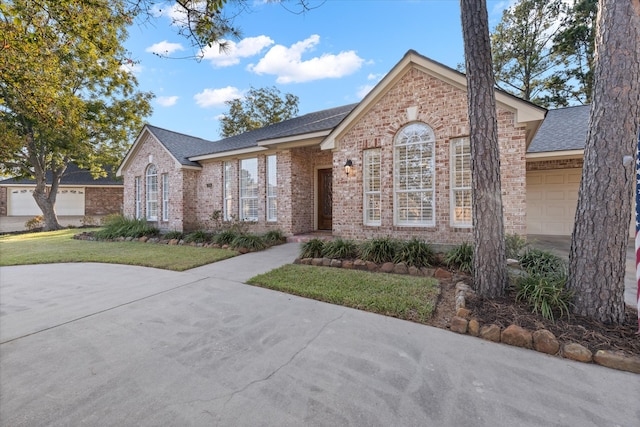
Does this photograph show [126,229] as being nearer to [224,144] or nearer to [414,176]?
[224,144]

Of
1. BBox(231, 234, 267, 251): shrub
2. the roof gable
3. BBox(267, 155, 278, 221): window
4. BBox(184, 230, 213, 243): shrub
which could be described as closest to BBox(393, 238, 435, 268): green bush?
the roof gable

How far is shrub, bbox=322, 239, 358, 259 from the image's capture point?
645 centimetres

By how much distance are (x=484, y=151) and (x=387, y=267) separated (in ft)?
9.39

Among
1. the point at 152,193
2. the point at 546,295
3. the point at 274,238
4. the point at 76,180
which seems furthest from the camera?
the point at 76,180

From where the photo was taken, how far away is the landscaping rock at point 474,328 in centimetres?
308

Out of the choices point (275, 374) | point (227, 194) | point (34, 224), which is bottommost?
point (275, 374)

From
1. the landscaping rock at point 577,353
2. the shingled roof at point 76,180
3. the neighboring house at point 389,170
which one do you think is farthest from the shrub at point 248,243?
the shingled roof at point 76,180

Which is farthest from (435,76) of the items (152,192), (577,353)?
(152,192)

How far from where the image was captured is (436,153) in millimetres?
7055

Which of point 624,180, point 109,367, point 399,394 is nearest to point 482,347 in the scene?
point 399,394

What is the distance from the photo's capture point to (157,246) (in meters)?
9.29

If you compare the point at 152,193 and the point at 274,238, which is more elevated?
the point at 152,193

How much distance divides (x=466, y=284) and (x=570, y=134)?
922 cm

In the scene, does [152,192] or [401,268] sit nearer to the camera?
[401,268]
